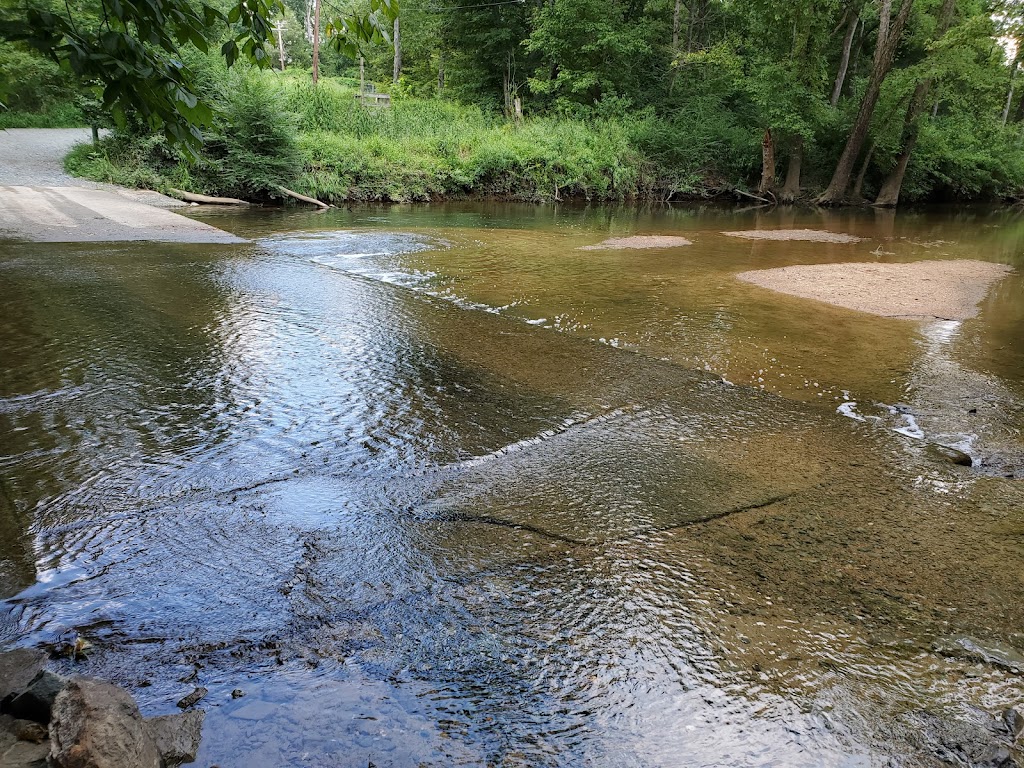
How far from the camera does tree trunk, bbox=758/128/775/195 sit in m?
23.6

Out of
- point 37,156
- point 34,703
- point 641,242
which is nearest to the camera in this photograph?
point 34,703

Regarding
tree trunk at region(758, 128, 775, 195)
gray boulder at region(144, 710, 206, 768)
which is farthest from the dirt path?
tree trunk at region(758, 128, 775, 195)

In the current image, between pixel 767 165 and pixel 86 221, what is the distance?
2147 centimetres

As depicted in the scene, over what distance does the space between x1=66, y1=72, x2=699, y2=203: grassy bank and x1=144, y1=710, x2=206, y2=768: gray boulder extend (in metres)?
13.6

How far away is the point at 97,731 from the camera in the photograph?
59.9 inches

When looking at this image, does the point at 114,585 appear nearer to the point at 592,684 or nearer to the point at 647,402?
the point at 592,684

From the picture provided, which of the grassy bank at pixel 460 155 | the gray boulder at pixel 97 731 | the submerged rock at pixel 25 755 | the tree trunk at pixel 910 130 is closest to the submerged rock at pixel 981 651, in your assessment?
the gray boulder at pixel 97 731

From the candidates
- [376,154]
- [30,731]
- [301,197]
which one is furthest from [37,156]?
[30,731]

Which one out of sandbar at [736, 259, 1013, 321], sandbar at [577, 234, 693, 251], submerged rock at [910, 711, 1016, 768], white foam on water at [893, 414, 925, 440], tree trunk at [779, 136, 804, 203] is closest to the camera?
submerged rock at [910, 711, 1016, 768]

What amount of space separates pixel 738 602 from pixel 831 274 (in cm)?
868

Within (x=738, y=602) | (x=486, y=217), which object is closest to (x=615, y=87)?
(x=486, y=217)

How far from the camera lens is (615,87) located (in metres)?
28.8

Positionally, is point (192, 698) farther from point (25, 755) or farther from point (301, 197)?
point (301, 197)

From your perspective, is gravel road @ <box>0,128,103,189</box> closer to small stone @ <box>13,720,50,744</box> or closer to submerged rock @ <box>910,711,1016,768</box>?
small stone @ <box>13,720,50,744</box>
